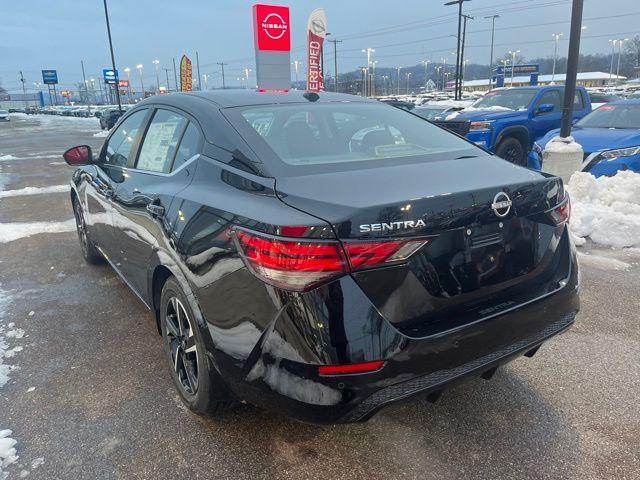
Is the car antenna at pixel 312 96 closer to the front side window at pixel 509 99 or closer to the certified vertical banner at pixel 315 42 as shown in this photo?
the front side window at pixel 509 99

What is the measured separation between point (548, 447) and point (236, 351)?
1536 millimetres

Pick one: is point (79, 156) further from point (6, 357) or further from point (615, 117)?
point (615, 117)

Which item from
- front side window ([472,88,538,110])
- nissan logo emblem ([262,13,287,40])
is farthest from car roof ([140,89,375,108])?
nissan logo emblem ([262,13,287,40])

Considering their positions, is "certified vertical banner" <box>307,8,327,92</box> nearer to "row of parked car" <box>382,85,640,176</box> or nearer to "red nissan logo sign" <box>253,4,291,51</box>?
"red nissan logo sign" <box>253,4,291,51</box>

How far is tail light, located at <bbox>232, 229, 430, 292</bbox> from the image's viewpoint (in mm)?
1818

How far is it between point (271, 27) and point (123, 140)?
1141cm

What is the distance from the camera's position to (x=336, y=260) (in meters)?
1.82

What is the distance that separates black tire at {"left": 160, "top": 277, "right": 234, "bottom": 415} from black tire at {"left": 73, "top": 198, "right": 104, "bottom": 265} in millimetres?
2366

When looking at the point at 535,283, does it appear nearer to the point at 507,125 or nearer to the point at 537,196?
the point at 537,196

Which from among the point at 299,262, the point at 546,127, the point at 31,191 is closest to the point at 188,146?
the point at 299,262

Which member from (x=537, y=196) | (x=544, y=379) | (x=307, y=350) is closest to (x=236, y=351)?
(x=307, y=350)

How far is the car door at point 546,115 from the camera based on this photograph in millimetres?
9969

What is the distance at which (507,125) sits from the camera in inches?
373

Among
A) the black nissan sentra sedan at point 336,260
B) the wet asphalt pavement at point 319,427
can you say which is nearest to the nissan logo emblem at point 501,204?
the black nissan sentra sedan at point 336,260
